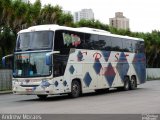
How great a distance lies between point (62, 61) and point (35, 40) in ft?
5.48

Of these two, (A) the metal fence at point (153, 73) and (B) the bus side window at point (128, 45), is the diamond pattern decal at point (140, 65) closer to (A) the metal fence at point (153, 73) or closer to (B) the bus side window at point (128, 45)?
(B) the bus side window at point (128, 45)

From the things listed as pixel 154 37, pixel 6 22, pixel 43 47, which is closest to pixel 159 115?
pixel 43 47

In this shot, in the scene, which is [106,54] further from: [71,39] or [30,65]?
[30,65]

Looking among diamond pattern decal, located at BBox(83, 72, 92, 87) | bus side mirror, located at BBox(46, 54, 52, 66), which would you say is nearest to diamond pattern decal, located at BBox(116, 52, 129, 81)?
diamond pattern decal, located at BBox(83, 72, 92, 87)

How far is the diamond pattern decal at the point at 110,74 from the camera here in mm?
26641

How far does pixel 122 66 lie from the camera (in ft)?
94.2

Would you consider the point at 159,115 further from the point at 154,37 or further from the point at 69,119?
the point at 154,37

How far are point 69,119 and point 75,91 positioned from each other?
989 centimetres

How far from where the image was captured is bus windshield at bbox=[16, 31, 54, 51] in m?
21.3

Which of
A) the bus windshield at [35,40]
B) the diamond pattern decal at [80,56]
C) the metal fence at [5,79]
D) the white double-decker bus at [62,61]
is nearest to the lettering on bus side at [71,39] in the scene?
the white double-decker bus at [62,61]

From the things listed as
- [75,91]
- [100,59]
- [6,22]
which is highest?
[6,22]

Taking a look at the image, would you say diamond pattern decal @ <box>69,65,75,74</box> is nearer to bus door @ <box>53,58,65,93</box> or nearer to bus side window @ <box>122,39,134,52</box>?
bus door @ <box>53,58,65,93</box>

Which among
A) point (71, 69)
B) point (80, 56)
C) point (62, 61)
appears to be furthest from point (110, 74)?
point (62, 61)

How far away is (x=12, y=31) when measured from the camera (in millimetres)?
38375
